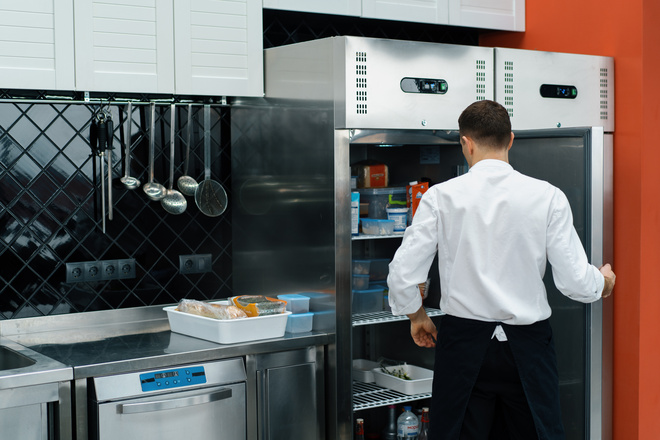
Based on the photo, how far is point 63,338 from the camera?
2.82 meters

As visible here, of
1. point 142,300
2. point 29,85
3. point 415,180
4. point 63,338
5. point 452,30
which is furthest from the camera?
point 452,30

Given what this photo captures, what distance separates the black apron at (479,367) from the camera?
2.35m

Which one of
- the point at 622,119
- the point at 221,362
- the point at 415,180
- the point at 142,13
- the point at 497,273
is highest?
the point at 142,13

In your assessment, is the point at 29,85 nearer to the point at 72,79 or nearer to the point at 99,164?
the point at 72,79

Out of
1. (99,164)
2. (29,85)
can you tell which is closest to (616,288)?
(99,164)

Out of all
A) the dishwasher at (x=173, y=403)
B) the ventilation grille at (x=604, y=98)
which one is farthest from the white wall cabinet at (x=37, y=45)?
the ventilation grille at (x=604, y=98)

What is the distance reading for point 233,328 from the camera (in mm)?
2676

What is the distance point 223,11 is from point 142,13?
290 millimetres

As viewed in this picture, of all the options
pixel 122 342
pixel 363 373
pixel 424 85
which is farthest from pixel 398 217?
pixel 122 342

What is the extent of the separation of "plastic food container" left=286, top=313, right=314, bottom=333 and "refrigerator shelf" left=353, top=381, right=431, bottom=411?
1.03 ft

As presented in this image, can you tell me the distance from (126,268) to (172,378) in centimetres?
67

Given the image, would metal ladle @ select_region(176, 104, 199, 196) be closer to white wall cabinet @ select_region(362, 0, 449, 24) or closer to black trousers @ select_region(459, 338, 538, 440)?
white wall cabinet @ select_region(362, 0, 449, 24)

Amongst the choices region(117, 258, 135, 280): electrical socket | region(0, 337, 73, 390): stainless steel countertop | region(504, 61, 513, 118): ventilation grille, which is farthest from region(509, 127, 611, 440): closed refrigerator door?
region(0, 337, 73, 390): stainless steel countertop

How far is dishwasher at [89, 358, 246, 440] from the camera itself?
2391 millimetres
